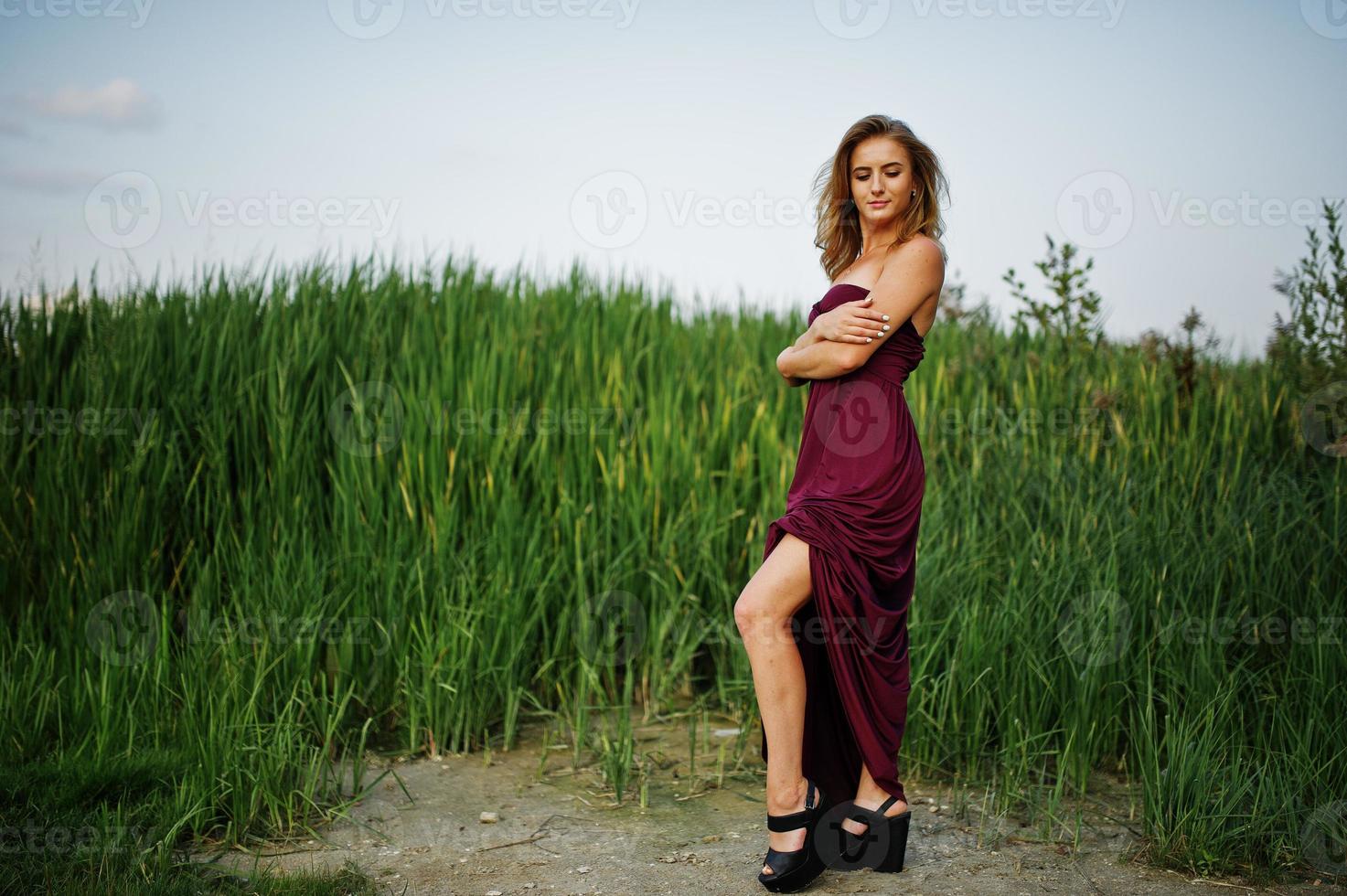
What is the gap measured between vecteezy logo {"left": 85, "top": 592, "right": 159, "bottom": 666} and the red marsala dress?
2.76 metres

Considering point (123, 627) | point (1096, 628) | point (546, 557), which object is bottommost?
point (123, 627)

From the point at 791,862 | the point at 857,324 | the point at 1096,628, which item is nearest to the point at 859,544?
the point at 857,324

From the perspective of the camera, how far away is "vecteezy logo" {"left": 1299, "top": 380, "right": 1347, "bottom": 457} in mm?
5535

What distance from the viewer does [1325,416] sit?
5.61 meters

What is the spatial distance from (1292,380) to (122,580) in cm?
627

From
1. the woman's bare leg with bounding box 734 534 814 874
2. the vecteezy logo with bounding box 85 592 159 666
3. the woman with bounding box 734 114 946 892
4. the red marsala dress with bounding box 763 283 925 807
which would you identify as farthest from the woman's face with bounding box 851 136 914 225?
the vecteezy logo with bounding box 85 592 159 666

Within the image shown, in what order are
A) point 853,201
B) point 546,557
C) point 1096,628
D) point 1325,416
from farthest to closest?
point 1325,416 < point 546,557 < point 1096,628 < point 853,201

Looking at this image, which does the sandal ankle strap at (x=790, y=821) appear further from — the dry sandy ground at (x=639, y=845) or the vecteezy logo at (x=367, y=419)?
the vecteezy logo at (x=367, y=419)

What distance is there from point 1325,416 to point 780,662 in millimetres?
4434

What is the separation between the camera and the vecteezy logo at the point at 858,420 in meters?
2.88

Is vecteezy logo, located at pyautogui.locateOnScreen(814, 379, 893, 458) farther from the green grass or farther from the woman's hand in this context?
the green grass

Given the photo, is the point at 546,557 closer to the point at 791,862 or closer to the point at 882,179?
the point at 791,862

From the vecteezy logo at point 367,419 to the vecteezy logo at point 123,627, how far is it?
1125 mm

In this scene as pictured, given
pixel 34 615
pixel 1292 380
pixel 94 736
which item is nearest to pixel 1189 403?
pixel 1292 380
